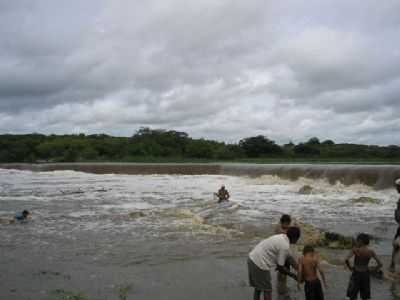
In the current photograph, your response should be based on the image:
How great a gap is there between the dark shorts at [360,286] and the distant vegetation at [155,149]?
65221 mm

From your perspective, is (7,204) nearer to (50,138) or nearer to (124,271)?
(124,271)

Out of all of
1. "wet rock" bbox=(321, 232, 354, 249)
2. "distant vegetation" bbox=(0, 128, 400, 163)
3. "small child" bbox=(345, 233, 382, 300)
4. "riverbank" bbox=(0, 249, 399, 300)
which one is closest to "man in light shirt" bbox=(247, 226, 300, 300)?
"small child" bbox=(345, 233, 382, 300)

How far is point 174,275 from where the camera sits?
8977 millimetres

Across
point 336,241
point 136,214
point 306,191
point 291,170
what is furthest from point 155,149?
point 336,241

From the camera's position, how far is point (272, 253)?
610cm

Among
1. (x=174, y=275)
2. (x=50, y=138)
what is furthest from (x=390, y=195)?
(x=50, y=138)

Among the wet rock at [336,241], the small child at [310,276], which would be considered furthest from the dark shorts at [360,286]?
the wet rock at [336,241]

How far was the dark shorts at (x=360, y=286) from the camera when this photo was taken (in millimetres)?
6363

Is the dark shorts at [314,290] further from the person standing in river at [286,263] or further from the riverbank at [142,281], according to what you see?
the riverbank at [142,281]

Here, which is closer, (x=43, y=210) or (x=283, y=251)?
(x=283, y=251)

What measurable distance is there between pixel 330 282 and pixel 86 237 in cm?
747

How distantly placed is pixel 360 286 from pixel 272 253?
133 centimetres

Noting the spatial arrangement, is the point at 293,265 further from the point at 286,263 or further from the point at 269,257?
the point at 269,257

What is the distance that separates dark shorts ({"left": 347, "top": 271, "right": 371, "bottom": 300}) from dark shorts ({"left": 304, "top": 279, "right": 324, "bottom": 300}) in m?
0.76
